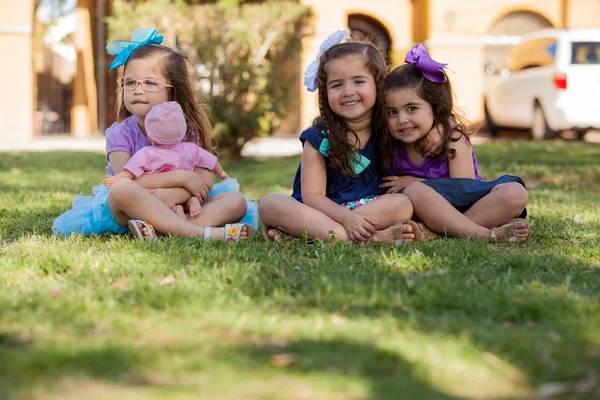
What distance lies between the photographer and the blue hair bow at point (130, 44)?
180 inches

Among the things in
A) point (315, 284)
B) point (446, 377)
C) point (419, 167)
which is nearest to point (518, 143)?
point (419, 167)

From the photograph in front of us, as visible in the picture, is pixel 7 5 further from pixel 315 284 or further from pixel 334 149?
pixel 315 284

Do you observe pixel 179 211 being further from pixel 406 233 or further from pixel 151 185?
pixel 406 233

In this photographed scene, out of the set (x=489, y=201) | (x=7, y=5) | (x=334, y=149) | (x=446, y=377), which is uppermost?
(x=7, y=5)

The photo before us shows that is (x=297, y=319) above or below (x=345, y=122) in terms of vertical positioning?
below

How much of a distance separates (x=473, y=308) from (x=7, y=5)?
51.6ft

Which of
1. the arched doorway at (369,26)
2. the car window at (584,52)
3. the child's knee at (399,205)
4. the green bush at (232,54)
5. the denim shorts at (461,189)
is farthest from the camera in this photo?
the arched doorway at (369,26)

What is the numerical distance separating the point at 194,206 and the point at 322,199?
73 cm

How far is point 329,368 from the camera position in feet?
7.09

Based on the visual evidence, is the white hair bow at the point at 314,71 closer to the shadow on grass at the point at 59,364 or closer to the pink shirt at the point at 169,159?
the pink shirt at the point at 169,159

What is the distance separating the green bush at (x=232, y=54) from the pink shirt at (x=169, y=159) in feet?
19.7

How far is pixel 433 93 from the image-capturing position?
4367 millimetres

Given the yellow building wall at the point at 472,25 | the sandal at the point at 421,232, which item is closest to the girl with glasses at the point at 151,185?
the sandal at the point at 421,232

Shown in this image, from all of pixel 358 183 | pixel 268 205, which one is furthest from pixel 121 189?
pixel 358 183
